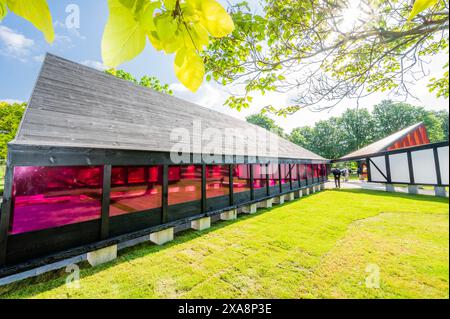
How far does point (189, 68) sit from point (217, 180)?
22.4ft

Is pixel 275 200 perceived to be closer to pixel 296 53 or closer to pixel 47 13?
pixel 296 53

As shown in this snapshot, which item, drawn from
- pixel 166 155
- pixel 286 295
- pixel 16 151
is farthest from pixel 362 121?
pixel 16 151

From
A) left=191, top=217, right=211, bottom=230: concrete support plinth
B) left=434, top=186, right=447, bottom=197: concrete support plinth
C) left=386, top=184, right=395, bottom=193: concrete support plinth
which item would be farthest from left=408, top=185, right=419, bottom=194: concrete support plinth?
A: left=191, top=217, right=211, bottom=230: concrete support plinth

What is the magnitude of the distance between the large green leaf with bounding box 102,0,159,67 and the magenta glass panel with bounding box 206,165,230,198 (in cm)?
637

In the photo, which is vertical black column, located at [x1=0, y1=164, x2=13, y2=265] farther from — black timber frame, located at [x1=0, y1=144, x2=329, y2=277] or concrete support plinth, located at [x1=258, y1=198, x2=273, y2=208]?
concrete support plinth, located at [x1=258, y1=198, x2=273, y2=208]

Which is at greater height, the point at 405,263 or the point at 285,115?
the point at 285,115

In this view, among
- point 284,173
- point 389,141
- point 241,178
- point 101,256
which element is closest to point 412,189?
point 389,141

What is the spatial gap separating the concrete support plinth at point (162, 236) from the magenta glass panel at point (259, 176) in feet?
16.3

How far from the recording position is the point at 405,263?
1392 millimetres

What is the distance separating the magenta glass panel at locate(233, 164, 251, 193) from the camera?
827cm

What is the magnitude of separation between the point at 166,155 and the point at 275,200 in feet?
27.1

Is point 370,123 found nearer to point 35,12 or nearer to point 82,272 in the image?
point 35,12

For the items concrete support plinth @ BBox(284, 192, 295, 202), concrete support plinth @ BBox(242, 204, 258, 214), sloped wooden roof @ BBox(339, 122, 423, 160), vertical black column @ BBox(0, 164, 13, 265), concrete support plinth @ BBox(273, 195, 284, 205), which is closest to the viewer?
sloped wooden roof @ BBox(339, 122, 423, 160)

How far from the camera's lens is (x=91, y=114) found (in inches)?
214
